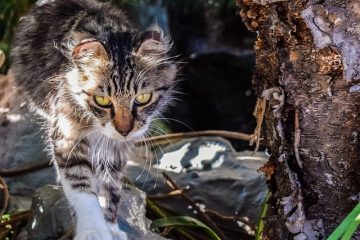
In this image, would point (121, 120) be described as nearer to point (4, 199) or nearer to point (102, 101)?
point (102, 101)

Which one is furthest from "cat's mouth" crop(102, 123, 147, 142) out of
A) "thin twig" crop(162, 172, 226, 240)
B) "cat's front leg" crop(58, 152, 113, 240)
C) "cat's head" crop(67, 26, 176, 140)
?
"thin twig" crop(162, 172, 226, 240)

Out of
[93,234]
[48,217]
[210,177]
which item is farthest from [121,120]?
[210,177]

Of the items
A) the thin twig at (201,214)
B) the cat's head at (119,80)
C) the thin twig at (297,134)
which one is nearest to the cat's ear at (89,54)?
the cat's head at (119,80)

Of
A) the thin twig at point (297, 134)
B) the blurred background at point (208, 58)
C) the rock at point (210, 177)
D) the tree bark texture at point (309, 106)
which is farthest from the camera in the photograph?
the blurred background at point (208, 58)

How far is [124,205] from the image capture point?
2.32 m

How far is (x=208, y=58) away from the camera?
5.41 metres

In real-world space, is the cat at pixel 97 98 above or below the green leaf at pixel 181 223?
above

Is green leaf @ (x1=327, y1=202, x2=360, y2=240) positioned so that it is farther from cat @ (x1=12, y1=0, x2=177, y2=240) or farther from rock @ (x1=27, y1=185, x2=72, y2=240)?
rock @ (x1=27, y1=185, x2=72, y2=240)

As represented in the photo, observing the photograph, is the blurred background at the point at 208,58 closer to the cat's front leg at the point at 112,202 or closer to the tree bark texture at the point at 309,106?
the cat's front leg at the point at 112,202

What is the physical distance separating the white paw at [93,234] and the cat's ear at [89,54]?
1.60ft

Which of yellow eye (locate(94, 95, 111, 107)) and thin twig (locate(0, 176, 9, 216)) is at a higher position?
yellow eye (locate(94, 95, 111, 107))

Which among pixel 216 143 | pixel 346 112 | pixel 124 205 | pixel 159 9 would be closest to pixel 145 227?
pixel 124 205

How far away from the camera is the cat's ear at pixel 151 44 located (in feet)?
6.82

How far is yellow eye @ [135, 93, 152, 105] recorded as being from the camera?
2061 millimetres
